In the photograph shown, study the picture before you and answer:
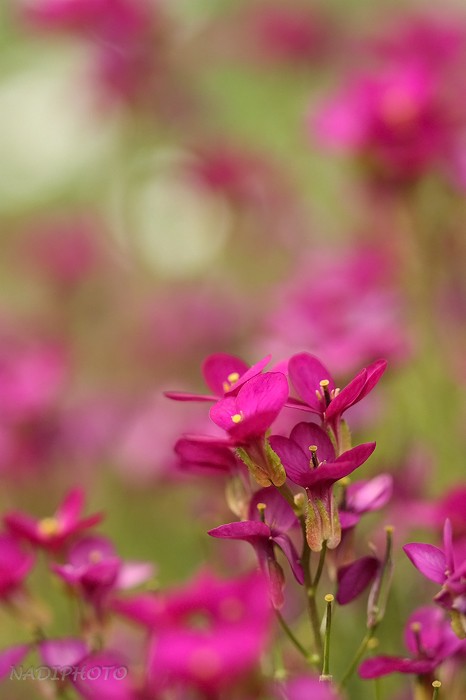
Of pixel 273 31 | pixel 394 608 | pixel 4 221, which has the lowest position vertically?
pixel 4 221

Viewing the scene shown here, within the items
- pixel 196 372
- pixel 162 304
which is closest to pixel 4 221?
pixel 162 304

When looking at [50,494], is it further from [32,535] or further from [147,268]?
[147,268]

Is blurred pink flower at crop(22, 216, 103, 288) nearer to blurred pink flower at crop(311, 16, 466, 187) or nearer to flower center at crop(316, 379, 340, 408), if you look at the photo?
blurred pink flower at crop(311, 16, 466, 187)

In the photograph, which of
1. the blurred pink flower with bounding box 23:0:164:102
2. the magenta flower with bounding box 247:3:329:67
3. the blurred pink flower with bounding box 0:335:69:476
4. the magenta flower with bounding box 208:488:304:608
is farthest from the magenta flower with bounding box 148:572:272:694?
the magenta flower with bounding box 247:3:329:67

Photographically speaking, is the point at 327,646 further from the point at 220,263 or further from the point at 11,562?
the point at 220,263

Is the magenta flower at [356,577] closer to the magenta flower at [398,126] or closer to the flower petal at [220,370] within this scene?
the flower petal at [220,370]

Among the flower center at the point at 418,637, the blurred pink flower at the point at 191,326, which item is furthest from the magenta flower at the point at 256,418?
the blurred pink flower at the point at 191,326
